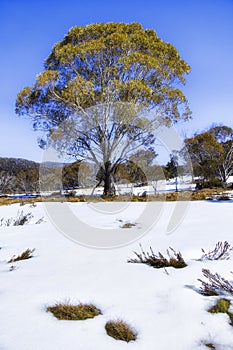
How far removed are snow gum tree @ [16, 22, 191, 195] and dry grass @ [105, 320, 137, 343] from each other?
39.5ft

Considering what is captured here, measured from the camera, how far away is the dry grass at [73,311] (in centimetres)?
149

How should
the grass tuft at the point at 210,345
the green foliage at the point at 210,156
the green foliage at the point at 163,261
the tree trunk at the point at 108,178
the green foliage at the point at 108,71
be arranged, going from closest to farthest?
the grass tuft at the point at 210,345, the green foliage at the point at 163,261, the green foliage at the point at 108,71, the tree trunk at the point at 108,178, the green foliage at the point at 210,156

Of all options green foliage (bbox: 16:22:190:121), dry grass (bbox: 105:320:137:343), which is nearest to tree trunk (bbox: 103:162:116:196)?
green foliage (bbox: 16:22:190:121)

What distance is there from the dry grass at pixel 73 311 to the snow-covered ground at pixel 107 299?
0.12 ft

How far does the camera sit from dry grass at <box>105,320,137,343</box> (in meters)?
1.32

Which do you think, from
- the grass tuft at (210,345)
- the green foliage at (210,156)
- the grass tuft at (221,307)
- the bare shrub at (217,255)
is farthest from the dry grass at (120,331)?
the green foliage at (210,156)

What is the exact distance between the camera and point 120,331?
53.1 inches

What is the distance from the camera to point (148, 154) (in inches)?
722

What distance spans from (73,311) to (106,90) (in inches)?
498

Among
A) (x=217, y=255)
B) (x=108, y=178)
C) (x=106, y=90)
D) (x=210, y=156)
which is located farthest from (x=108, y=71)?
(x=210, y=156)

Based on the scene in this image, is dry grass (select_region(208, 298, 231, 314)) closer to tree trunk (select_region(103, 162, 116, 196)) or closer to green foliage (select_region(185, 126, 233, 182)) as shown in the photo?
tree trunk (select_region(103, 162, 116, 196))

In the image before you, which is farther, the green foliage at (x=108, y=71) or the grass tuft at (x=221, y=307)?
the green foliage at (x=108, y=71)

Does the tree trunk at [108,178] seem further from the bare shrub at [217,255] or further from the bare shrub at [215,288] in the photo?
the bare shrub at [215,288]

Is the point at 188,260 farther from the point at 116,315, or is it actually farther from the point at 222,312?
the point at 116,315
